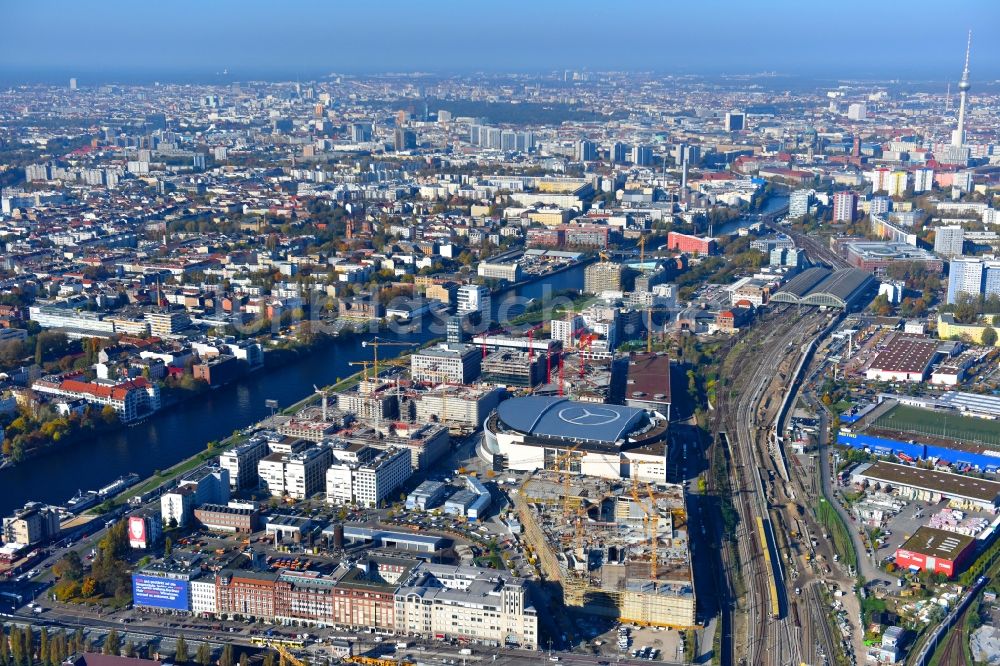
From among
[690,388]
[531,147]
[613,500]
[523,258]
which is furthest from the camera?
[531,147]

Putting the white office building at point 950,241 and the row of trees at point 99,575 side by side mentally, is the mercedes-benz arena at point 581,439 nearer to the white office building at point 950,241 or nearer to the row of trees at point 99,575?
the row of trees at point 99,575

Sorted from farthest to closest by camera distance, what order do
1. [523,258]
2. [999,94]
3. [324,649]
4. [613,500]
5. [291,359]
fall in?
[999,94] < [523,258] < [291,359] < [613,500] < [324,649]

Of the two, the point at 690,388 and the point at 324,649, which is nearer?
the point at 324,649

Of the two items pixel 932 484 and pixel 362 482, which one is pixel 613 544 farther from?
pixel 932 484

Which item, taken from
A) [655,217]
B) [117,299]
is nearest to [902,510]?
[117,299]

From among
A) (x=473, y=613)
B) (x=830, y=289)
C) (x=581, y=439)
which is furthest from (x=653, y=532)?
(x=830, y=289)

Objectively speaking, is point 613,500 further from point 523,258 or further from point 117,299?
point 523,258

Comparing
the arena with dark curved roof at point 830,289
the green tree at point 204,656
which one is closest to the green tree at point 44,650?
the green tree at point 204,656
